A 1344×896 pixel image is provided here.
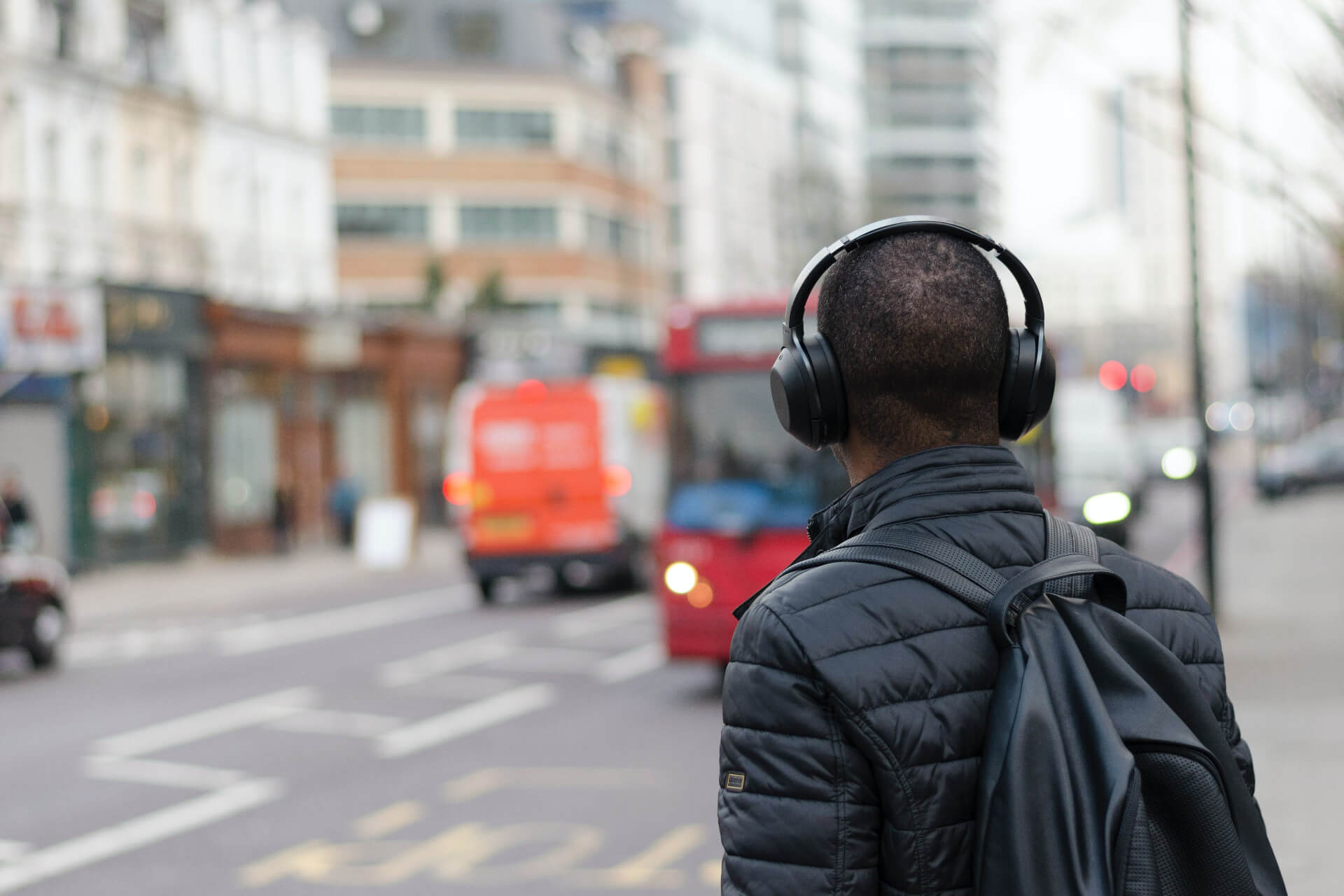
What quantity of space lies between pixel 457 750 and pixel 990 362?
10.2 meters

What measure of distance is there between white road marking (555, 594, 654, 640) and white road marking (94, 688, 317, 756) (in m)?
4.87

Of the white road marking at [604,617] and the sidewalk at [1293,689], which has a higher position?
the sidewalk at [1293,689]

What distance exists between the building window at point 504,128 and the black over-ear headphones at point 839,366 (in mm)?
64201

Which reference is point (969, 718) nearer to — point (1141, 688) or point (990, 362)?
point (1141, 688)

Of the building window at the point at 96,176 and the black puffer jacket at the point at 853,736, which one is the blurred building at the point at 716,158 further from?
the black puffer jacket at the point at 853,736

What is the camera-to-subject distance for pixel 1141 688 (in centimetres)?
201

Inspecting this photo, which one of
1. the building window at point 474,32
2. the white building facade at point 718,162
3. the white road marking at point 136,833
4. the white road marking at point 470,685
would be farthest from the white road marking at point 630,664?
the white building facade at point 718,162

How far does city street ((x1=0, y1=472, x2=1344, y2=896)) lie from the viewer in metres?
8.33

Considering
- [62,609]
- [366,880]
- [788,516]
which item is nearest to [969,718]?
[366,880]

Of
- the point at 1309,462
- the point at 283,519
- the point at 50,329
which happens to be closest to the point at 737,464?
the point at 50,329

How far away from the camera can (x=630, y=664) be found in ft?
55.3

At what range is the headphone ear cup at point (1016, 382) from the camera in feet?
7.61

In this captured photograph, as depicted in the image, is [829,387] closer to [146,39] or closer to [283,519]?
[283,519]

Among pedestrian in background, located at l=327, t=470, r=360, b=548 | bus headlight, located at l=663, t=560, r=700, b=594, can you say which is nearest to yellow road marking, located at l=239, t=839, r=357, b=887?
bus headlight, located at l=663, t=560, r=700, b=594
